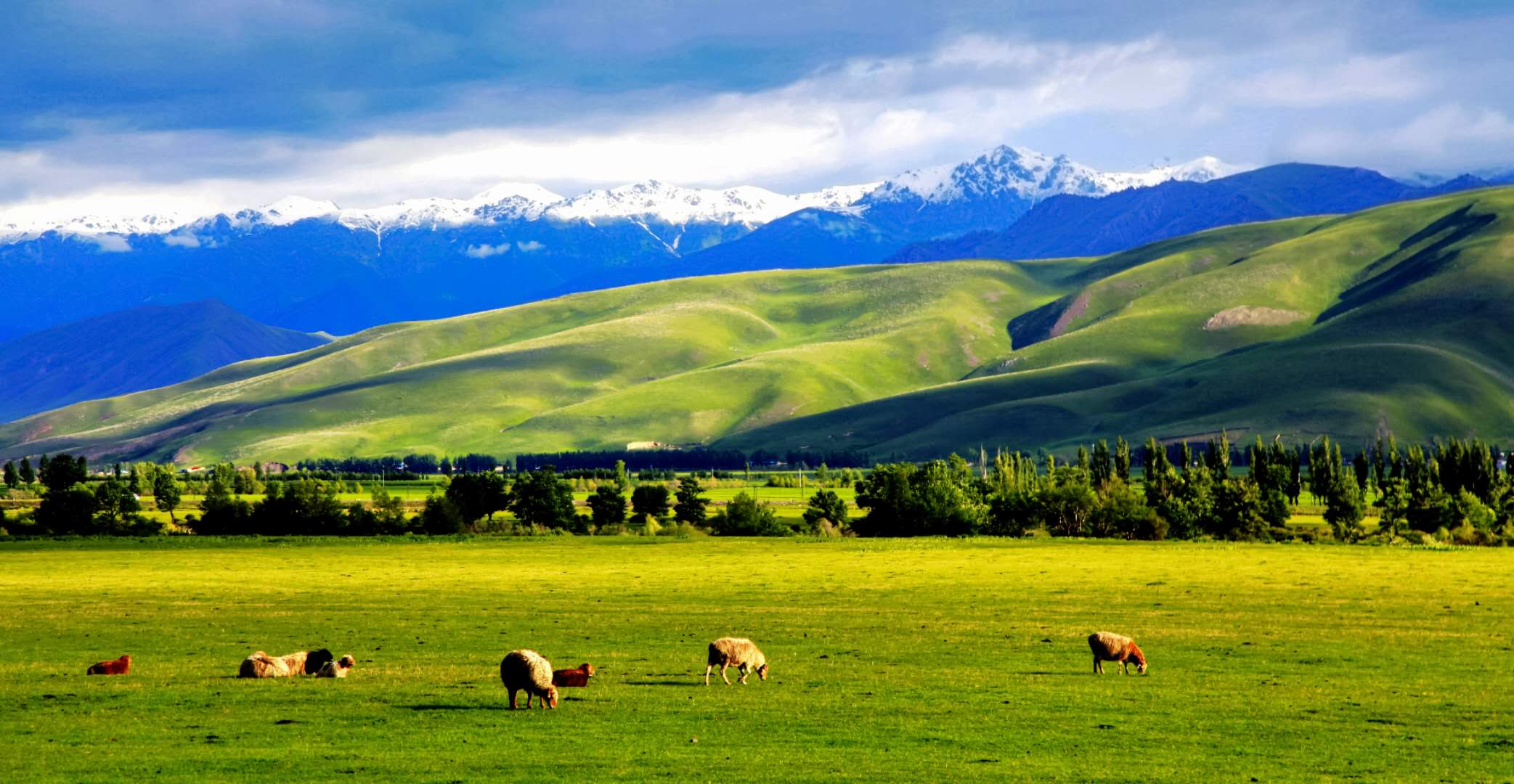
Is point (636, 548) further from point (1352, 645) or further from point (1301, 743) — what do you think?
point (1301, 743)

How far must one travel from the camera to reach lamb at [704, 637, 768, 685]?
39469mm

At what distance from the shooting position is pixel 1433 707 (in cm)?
3644

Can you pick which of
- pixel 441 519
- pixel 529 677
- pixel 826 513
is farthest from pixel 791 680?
pixel 826 513

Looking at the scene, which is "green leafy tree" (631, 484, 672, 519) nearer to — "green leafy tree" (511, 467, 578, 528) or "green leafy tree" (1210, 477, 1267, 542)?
"green leafy tree" (511, 467, 578, 528)

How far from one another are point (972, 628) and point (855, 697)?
62.2ft

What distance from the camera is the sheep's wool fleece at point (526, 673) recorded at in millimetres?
34906

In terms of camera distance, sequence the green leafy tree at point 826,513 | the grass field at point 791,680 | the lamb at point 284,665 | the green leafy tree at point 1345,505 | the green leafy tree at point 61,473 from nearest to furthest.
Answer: the grass field at point 791,680, the lamb at point 284,665, the green leafy tree at point 1345,505, the green leafy tree at point 826,513, the green leafy tree at point 61,473

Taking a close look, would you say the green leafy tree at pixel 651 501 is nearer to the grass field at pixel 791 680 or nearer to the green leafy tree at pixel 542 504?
the green leafy tree at pixel 542 504

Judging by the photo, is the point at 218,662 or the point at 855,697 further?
the point at 218,662

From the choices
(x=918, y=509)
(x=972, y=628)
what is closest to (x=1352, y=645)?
(x=972, y=628)

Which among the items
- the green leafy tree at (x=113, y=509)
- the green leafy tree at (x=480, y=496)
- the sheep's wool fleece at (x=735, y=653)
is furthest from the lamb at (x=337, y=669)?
the green leafy tree at (x=113, y=509)

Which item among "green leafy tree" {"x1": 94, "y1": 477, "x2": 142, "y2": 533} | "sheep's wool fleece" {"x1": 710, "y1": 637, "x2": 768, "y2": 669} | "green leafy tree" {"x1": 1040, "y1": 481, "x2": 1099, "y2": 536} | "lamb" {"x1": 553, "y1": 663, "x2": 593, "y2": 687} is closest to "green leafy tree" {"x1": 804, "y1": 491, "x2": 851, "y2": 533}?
"green leafy tree" {"x1": 1040, "y1": 481, "x2": 1099, "y2": 536}

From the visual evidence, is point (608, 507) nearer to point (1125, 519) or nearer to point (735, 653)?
point (1125, 519)

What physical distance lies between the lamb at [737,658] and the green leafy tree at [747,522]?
111 m
